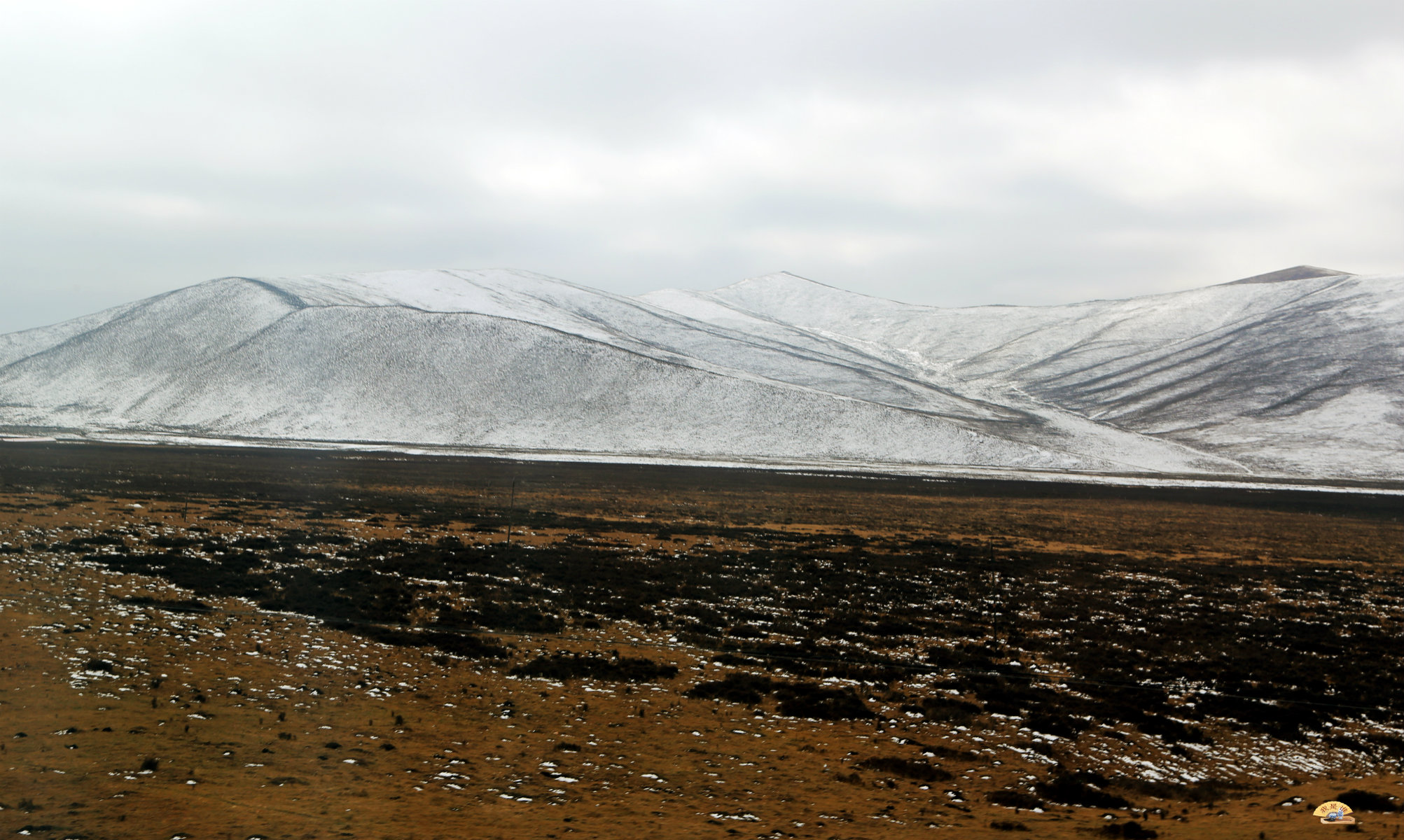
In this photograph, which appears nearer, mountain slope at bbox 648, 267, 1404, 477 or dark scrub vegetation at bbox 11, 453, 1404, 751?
dark scrub vegetation at bbox 11, 453, 1404, 751

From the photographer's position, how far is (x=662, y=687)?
553 inches

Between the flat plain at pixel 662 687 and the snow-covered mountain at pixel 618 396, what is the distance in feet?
243

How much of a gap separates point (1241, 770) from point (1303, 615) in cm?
1299

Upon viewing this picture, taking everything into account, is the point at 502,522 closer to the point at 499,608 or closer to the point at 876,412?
the point at 499,608

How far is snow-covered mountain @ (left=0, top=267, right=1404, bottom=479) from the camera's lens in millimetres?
112188

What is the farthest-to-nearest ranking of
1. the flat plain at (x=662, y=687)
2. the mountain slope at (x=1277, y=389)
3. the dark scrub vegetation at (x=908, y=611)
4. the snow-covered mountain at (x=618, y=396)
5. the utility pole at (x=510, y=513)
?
the mountain slope at (x=1277, y=389), the snow-covered mountain at (x=618, y=396), the utility pole at (x=510, y=513), the dark scrub vegetation at (x=908, y=611), the flat plain at (x=662, y=687)

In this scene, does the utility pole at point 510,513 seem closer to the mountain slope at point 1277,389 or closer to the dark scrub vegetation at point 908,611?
the dark scrub vegetation at point 908,611

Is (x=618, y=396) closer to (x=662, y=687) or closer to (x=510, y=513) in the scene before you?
(x=510, y=513)

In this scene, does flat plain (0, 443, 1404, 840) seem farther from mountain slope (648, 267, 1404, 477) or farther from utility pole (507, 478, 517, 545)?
mountain slope (648, 267, 1404, 477)

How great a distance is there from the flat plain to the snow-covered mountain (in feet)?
243

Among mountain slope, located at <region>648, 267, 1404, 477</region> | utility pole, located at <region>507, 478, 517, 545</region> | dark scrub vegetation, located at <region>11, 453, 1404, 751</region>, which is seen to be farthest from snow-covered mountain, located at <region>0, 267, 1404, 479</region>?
dark scrub vegetation, located at <region>11, 453, 1404, 751</region>

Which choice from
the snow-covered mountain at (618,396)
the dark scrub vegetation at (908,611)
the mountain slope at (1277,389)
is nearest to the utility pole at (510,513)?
the dark scrub vegetation at (908,611)

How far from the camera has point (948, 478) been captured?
82625 millimetres

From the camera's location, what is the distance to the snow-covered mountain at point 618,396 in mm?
112188
